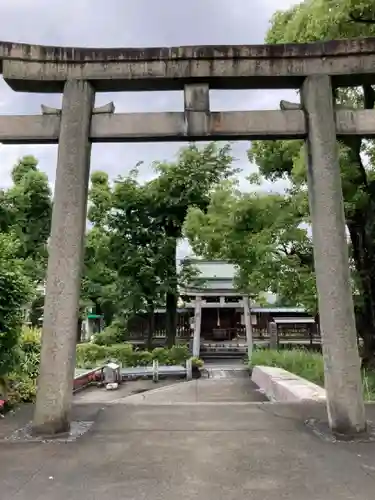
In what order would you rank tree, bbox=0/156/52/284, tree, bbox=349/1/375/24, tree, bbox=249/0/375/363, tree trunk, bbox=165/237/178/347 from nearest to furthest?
tree, bbox=349/1/375/24 < tree, bbox=249/0/375/363 < tree, bbox=0/156/52/284 < tree trunk, bbox=165/237/178/347

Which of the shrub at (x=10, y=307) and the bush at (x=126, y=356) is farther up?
the shrub at (x=10, y=307)

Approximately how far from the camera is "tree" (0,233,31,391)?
298 inches

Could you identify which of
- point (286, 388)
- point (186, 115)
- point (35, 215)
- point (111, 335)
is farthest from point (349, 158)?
point (35, 215)

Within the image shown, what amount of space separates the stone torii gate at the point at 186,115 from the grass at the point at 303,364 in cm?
531

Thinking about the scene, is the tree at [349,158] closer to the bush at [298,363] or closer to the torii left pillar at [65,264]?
the bush at [298,363]

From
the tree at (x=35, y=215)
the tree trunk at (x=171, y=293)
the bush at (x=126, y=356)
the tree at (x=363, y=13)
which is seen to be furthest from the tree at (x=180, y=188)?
the tree at (x=363, y=13)

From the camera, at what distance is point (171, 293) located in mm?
23125

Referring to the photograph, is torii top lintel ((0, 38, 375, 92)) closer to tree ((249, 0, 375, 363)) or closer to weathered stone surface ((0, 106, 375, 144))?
weathered stone surface ((0, 106, 375, 144))

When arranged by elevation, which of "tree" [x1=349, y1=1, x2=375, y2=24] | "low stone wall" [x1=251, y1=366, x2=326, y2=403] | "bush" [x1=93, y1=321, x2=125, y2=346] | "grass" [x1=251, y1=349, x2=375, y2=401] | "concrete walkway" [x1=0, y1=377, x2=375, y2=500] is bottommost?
"concrete walkway" [x1=0, y1=377, x2=375, y2=500]

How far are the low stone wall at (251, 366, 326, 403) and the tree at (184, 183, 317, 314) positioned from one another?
77.9 inches

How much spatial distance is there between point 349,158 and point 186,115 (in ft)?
20.3

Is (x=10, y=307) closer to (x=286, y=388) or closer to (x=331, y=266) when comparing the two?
(x=331, y=266)

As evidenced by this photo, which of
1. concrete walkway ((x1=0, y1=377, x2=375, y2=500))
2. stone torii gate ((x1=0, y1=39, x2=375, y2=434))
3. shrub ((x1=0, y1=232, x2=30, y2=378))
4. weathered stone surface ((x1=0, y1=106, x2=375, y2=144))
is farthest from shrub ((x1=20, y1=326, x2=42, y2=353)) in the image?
weathered stone surface ((x1=0, y1=106, x2=375, y2=144))

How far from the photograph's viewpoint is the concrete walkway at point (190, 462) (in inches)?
155
